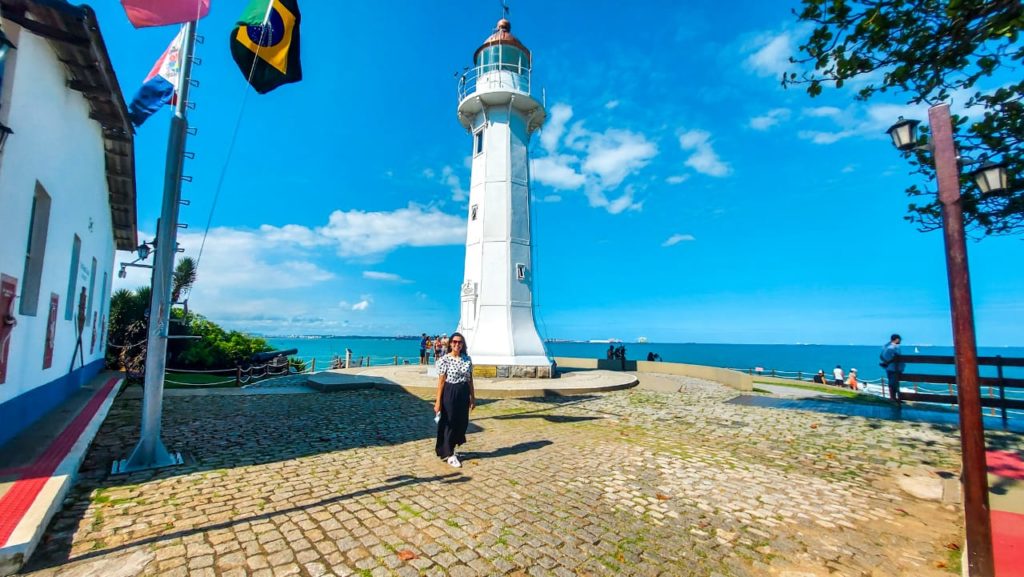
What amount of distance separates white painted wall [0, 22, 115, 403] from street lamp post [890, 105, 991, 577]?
33.7 feet

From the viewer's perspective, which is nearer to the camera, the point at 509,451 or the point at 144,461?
the point at 144,461

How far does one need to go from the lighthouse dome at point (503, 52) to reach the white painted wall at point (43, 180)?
13430mm

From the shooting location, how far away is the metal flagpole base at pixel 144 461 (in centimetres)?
583

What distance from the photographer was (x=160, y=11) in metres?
6.00

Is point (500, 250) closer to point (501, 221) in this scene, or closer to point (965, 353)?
point (501, 221)

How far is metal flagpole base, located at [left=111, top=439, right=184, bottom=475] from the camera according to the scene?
5828 mm

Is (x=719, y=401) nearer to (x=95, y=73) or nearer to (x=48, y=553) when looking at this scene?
(x=48, y=553)

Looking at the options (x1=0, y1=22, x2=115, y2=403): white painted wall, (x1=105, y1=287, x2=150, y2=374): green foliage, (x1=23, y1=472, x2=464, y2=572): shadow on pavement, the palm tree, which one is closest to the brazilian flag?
(x1=0, y1=22, x2=115, y2=403): white painted wall

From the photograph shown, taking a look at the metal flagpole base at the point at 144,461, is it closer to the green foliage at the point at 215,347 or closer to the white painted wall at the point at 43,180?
the white painted wall at the point at 43,180

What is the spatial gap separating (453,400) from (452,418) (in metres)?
0.26

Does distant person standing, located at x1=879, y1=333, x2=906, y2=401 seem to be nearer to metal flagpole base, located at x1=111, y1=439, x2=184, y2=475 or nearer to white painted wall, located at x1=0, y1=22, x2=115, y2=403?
metal flagpole base, located at x1=111, y1=439, x2=184, y2=475

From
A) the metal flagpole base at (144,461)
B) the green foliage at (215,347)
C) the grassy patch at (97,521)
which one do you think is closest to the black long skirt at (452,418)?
the metal flagpole base at (144,461)

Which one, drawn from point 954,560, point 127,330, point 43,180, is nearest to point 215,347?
point 127,330

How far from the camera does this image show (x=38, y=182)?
6891mm
